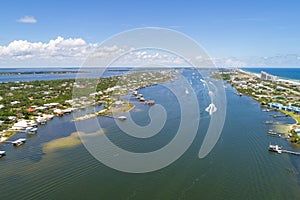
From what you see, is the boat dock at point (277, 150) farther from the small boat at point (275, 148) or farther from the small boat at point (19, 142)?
the small boat at point (19, 142)

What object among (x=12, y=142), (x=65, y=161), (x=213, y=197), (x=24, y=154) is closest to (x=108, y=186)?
(x=65, y=161)

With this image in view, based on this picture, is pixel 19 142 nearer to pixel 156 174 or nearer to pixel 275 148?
pixel 156 174

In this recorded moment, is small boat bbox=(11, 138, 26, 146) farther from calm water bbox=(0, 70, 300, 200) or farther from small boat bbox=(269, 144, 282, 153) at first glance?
small boat bbox=(269, 144, 282, 153)

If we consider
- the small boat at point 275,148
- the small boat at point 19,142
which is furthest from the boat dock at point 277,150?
the small boat at point 19,142

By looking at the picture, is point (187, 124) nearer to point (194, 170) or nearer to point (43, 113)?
point (194, 170)

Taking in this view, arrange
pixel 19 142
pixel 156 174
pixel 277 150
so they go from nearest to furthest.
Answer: pixel 156 174 → pixel 277 150 → pixel 19 142

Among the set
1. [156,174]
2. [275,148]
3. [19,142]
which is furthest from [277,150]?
[19,142]

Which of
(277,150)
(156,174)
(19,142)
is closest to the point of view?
(156,174)

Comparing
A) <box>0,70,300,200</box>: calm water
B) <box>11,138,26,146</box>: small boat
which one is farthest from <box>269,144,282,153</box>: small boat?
<box>11,138,26,146</box>: small boat
